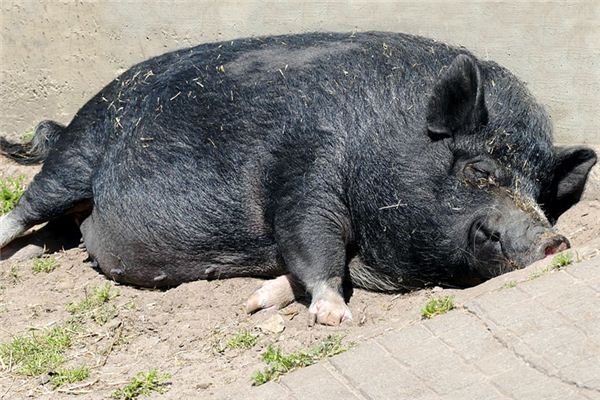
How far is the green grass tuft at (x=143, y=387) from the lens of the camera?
561cm

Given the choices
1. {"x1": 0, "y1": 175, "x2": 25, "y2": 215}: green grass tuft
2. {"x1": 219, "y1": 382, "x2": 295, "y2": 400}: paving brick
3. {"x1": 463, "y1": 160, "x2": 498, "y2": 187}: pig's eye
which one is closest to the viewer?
{"x1": 219, "y1": 382, "x2": 295, "y2": 400}: paving brick

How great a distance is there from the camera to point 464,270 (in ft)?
21.3

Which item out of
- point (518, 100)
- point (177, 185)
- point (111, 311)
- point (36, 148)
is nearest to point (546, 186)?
point (518, 100)

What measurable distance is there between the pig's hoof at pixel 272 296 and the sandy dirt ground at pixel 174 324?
A: 6 centimetres

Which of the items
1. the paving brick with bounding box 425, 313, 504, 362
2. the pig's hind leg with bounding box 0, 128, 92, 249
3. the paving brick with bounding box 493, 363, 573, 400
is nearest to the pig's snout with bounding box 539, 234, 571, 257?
the paving brick with bounding box 425, 313, 504, 362

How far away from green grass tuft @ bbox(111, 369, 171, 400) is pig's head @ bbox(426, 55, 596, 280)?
76.0 inches

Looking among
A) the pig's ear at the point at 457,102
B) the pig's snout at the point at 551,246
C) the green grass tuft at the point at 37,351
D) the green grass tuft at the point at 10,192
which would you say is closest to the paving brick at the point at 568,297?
the pig's snout at the point at 551,246

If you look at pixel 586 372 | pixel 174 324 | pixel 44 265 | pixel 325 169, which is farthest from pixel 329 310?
pixel 44 265

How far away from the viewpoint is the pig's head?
248 inches

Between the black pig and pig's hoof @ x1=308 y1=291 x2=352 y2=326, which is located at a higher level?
the black pig

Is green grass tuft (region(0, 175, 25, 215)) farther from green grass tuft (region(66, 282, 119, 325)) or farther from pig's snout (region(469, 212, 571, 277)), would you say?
pig's snout (region(469, 212, 571, 277))

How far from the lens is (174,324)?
6641 mm

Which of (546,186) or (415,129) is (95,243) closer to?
(415,129)

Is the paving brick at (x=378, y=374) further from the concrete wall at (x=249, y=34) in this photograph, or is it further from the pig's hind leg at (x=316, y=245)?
the concrete wall at (x=249, y=34)
